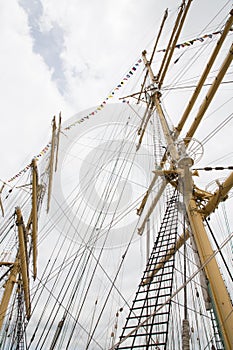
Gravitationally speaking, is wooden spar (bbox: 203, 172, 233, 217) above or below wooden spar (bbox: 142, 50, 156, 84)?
below

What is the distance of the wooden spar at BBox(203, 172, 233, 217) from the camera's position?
16.1 feet

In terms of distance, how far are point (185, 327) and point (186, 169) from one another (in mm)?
3483

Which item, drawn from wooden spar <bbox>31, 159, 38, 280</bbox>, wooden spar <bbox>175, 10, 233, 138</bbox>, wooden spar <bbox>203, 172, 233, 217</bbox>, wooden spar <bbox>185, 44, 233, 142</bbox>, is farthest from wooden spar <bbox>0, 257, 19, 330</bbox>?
wooden spar <bbox>185, 44, 233, 142</bbox>

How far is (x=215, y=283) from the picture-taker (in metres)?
3.93

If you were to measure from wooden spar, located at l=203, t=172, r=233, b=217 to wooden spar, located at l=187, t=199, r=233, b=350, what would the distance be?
15.0 inches

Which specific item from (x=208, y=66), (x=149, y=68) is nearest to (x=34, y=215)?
(x=208, y=66)

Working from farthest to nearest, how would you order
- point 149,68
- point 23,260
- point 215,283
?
point 149,68 → point 23,260 → point 215,283

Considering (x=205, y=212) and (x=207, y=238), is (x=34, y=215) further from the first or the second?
(x=207, y=238)

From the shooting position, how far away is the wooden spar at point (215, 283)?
3.35 metres

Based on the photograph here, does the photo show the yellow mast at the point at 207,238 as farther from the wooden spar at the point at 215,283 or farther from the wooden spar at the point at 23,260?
the wooden spar at the point at 23,260

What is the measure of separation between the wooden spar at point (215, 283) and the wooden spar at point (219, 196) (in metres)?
0.38

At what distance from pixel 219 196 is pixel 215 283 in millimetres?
1996

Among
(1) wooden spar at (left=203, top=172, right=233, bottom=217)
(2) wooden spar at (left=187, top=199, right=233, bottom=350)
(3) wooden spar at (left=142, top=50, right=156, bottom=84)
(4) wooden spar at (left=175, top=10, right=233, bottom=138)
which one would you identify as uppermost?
(3) wooden spar at (left=142, top=50, right=156, bottom=84)

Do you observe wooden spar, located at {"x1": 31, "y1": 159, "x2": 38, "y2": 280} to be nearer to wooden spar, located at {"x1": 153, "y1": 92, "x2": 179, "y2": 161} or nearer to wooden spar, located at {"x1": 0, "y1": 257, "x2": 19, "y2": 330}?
wooden spar, located at {"x1": 0, "y1": 257, "x2": 19, "y2": 330}
